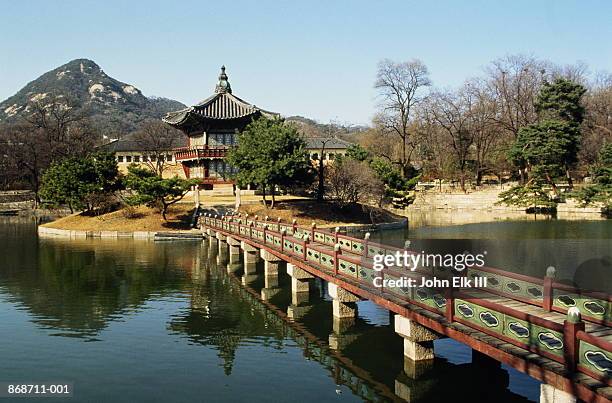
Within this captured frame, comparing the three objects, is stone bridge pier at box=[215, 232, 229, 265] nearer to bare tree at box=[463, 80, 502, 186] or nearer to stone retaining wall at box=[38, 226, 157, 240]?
stone retaining wall at box=[38, 226, 157, 240]

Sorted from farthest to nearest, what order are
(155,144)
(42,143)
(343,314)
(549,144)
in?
(155,144) < (42,143) < (549,144) < (343,314)

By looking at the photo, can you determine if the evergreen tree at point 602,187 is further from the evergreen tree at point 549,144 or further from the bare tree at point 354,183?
the bare tree at point 354,183

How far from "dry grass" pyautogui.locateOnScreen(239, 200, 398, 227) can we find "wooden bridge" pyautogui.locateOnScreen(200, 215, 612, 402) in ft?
97.0

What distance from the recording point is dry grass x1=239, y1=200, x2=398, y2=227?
5033cm

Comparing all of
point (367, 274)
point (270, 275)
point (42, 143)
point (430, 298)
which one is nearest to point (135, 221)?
point (270, 275)

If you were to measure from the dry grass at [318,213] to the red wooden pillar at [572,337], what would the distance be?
1582 inches

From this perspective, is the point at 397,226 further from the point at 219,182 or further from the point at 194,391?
the point at 194,391

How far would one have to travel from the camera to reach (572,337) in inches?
350

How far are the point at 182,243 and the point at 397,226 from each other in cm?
2067

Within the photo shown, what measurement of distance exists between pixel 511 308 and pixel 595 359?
2.83 metres

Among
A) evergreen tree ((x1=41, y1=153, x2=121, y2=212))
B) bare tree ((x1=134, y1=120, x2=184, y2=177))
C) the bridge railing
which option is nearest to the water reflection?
the bridge railing

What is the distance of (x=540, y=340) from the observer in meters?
9.81

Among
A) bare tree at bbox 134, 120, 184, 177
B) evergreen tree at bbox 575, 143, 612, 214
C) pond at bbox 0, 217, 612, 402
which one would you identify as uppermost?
bare tree at bbox 134, 120, 184, 177

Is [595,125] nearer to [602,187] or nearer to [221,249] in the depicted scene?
[602,187]
